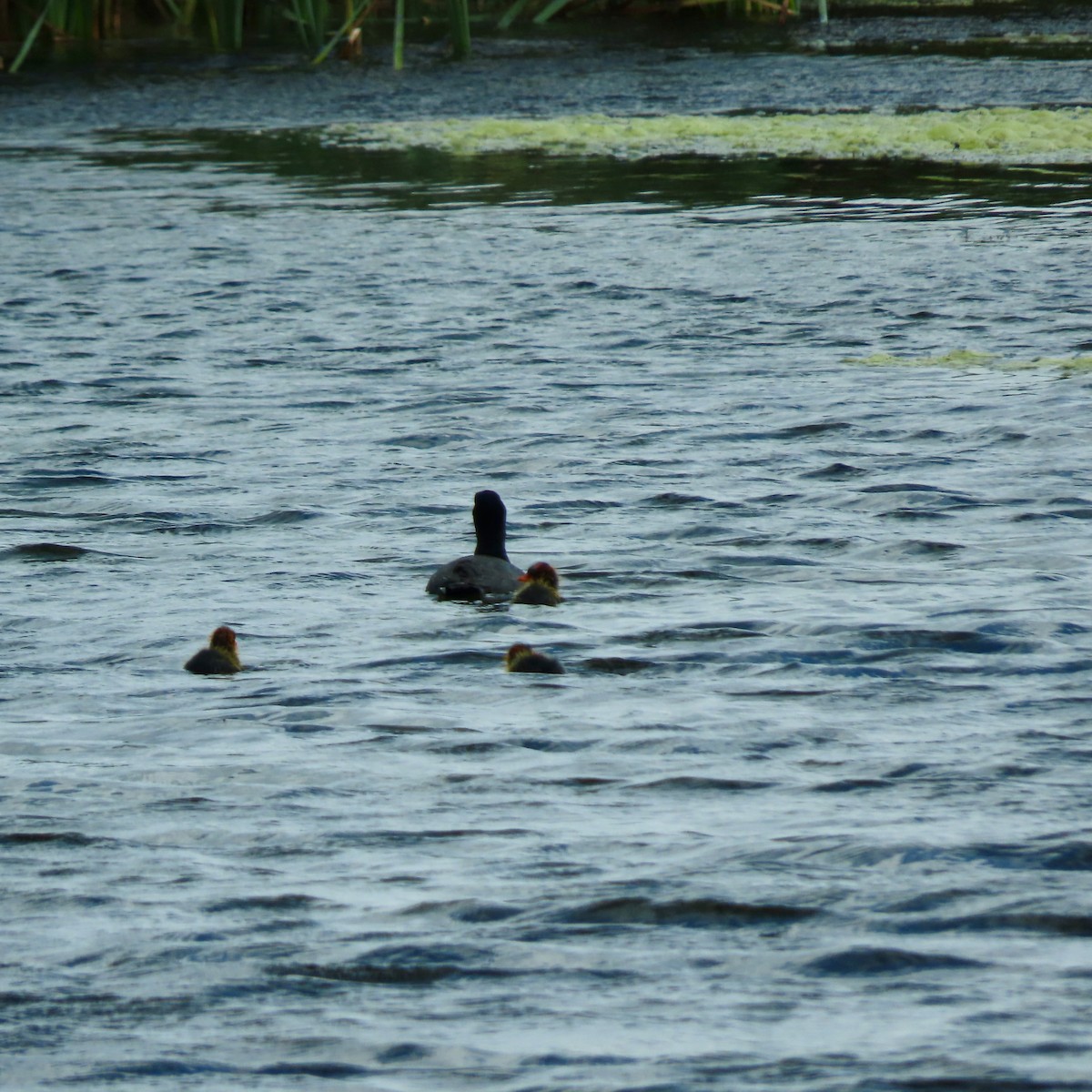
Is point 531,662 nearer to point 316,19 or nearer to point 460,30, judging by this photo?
point 460,30

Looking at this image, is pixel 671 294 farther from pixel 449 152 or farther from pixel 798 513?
pixel 449 152

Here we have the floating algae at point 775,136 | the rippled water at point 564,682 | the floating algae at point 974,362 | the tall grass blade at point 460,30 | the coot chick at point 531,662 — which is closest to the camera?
the rippled water at point 564,682

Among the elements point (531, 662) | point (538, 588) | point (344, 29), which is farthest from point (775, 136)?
point (531, 662)

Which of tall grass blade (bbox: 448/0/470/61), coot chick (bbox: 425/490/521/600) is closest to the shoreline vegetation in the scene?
tall grass blade (bbox: 448/0/470/61)

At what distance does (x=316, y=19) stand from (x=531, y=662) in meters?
29.3

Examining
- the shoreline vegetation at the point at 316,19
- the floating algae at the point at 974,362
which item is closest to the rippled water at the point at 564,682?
the floating algae at the point at 974,362

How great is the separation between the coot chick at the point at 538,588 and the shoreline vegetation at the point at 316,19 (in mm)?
27135

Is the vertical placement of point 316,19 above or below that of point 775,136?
above

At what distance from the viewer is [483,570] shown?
9.77 metres

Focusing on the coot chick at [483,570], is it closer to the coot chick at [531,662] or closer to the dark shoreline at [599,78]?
the coot chick at [531,662]

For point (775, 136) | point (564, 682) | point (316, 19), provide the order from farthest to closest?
point (316, 19)
point (775, 136)
point (564, 682)

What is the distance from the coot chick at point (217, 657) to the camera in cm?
884

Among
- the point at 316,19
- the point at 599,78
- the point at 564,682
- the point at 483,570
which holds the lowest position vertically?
the point at 564,682

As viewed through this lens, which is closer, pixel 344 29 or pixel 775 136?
pixel 775 136
